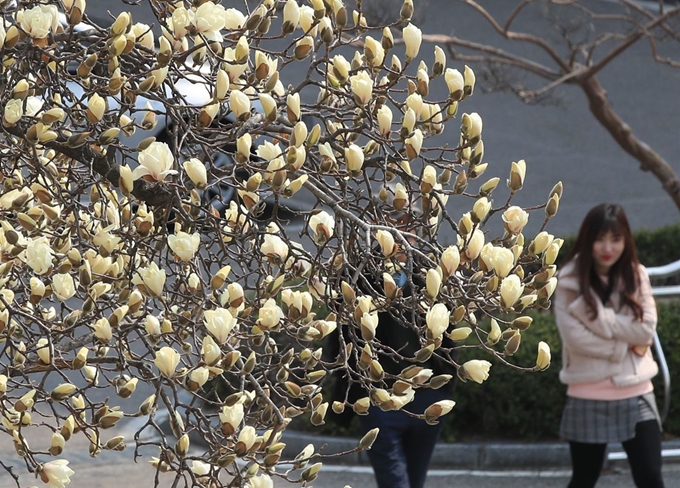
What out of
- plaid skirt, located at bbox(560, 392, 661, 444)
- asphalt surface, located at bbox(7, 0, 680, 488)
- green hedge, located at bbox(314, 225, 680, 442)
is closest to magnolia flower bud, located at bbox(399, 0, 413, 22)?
plaid skirt, located at bbox(560, 392, 661, 444)

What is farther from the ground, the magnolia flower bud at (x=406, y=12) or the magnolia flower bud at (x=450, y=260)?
the magnolia flower bud at (x=406, y=12)

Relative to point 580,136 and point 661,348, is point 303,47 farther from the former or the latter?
point 580,136

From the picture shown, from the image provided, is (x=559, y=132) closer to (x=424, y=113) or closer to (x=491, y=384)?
(x=491, y=384)

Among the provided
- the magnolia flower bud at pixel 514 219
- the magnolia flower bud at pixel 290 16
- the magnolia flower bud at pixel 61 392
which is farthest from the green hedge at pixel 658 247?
the magnolia flower bud at pixel 61 392

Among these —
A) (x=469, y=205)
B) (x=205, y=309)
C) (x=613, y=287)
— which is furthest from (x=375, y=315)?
(x=469, y=205)

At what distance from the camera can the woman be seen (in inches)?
208

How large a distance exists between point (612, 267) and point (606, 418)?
2.45ft

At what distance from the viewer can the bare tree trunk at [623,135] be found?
7.91 m

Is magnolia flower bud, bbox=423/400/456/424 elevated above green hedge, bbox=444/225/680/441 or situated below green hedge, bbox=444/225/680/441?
below

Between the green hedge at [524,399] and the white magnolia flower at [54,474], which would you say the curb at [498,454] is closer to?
the green hedge at [524,399]

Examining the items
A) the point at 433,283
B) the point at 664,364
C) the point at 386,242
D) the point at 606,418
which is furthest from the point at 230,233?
the point at 664,364

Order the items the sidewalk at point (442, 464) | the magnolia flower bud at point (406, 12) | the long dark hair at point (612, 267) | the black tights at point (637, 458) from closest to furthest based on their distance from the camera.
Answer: the magnolia flower bud at point (406, 12) → the black tights at point (637, 458) → the long dark hair at point (612, 267) → the sidewalk at point (442, 464)

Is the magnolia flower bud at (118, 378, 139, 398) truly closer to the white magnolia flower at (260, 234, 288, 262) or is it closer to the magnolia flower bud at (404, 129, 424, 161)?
the white magnolia flower at (260, 234, 288, 262)

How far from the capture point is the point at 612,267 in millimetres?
5492
